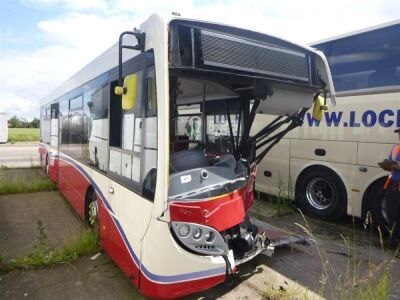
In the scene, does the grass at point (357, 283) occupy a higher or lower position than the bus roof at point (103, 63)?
lower

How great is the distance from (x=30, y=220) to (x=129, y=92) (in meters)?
4.23

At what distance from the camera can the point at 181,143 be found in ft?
14.8

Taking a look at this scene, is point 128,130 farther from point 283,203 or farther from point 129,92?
point 283,203

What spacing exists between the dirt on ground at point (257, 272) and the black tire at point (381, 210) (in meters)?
0.25

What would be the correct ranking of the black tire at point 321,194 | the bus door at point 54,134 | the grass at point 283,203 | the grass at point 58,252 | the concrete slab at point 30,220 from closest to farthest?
the grass at point 58,252 → the concrete slab at point 30,220 → the black tire at point 321,194 → the grass at point 283,203 → the bus door at point 54,134

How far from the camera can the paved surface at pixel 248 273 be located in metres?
3.57

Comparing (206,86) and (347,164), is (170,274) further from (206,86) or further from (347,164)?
(347,164)

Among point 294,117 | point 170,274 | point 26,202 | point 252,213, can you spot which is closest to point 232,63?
point 294,117

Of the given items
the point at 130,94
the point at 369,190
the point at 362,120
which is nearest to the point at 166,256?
the point at 130,94

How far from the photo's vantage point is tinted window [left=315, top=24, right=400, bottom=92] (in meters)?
5.37

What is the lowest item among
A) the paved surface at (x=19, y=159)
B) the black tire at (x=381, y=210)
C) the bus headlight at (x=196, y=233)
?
the paved surface at (x=19, y=159)

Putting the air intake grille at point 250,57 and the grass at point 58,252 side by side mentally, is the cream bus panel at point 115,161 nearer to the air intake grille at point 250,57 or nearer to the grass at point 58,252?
the grass at point 58,252

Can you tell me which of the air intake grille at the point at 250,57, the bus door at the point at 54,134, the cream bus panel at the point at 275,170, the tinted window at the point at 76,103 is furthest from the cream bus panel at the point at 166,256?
the bus door at the point at 54,134

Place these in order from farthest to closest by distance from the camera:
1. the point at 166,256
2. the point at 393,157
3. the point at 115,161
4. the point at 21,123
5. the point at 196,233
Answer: the point at 21,123, the point at 393,157, the point at 115,161, the point at 196,233, the point at 166,256
